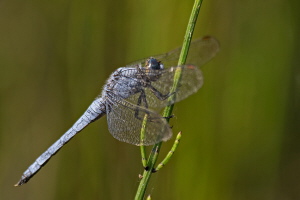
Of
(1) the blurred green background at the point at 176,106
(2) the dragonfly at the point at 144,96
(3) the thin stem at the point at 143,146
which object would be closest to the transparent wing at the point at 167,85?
(2) the dragonfly at the point at 144,96

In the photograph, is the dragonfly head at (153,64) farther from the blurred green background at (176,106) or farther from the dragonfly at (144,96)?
the blurred green background at (176,106)

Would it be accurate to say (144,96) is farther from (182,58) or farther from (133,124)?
(182,58)

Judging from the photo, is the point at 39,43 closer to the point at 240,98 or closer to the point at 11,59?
the point at 11,59

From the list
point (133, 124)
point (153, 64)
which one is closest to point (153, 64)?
point (153, 64)

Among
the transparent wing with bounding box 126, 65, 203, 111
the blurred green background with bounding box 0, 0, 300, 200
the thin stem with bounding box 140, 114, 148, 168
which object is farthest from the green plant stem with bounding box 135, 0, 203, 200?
the blurred green background with bounding box 0, 0, 300, 200

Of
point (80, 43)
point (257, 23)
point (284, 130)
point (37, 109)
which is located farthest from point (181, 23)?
point (37, 109)

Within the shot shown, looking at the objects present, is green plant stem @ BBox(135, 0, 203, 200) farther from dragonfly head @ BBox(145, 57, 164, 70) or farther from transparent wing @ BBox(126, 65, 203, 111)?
dragonfly head @ BBox(145, 57, 164, 70)

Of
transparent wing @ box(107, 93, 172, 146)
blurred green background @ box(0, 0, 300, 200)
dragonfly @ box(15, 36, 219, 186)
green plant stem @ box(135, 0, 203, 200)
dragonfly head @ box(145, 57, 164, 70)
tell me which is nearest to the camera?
green plant stem @ box(135, 0, 203, 200)
